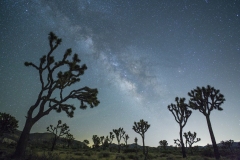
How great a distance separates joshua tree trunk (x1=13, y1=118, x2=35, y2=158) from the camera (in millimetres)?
9880

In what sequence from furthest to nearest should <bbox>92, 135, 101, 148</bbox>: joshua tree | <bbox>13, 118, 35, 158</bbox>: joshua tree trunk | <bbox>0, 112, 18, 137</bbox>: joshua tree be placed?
<bbox>92, 135, 101, 148</bbox>: joshua tree, <bbox>0, 112, 18, 137</bbox>: joshua tree, <bbox>13, 118, 35, 158</bbox>: joshua tree trunk

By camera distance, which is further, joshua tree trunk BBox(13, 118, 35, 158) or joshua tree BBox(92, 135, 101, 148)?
joshua tree BBox(92, 135, 101, 148)

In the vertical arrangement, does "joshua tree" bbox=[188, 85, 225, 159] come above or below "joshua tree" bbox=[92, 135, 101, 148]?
above

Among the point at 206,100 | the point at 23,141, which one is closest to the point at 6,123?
the point at 23,141

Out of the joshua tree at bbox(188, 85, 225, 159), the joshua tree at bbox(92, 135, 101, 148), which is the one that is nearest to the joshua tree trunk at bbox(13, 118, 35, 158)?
the joshua tree at bbox(188, 85, 225, 159)

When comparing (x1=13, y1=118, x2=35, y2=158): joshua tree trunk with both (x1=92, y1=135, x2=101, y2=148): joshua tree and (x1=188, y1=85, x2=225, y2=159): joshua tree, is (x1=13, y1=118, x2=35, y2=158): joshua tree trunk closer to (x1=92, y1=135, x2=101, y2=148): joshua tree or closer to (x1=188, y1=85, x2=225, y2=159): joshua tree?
(x1=188, y1=85, x2=225, y2=159): joshua tree

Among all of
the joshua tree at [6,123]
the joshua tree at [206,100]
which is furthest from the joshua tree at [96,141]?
the joshua tree at [206,100]

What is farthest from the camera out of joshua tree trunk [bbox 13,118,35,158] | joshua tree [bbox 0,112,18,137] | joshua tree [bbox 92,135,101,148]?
joshua tree [bbox 92,135,101,148]

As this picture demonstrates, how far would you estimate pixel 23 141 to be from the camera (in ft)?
34.2

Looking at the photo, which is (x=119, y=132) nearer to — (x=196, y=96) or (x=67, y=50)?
(x=196, y=96)

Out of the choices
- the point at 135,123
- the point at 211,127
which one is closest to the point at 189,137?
the point at 135,123

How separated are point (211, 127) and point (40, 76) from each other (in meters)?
20.1

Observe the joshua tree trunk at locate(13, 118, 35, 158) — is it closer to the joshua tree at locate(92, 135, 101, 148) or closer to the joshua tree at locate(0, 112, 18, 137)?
the joshua tree at locate(0, 112, 18, 137)

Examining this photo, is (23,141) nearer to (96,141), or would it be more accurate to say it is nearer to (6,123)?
(6,123)
